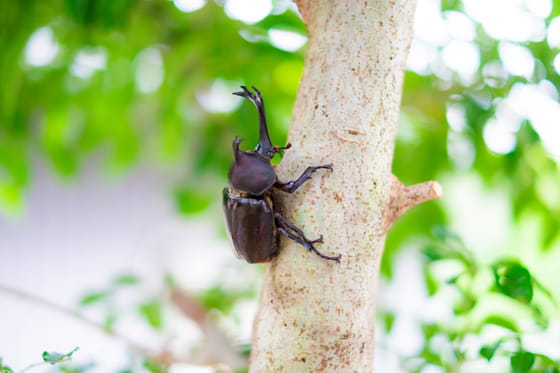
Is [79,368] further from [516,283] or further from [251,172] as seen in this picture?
[516,283]

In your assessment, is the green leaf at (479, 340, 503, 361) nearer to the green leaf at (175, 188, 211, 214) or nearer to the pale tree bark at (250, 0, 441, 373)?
the pale tree bark at (250, 0, 441, 373)

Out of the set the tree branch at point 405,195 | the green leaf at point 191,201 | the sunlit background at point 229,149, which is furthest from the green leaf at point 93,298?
the tree branch at point 405,195

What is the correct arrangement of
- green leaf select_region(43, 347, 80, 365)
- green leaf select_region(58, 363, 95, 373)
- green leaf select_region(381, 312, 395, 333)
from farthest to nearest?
green leaf select_region(381, 312, 395, 333), green leaf select_region(58, 363, 95, 373), green leaf select_region(43, 347, 80, 365)

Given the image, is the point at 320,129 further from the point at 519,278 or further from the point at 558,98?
the point at 558,98

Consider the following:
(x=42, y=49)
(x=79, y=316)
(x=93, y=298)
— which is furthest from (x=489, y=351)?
(x=42, y=49)

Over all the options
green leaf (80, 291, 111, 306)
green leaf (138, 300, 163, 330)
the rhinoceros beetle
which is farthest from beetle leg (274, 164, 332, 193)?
green leaf (138, 300, 163, 330)

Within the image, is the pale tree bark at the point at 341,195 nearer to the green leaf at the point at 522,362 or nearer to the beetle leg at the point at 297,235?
the beetle leg at the point at 297,235

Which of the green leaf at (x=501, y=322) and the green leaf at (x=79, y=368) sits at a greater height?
the green leaf at (x=501, y=322)
